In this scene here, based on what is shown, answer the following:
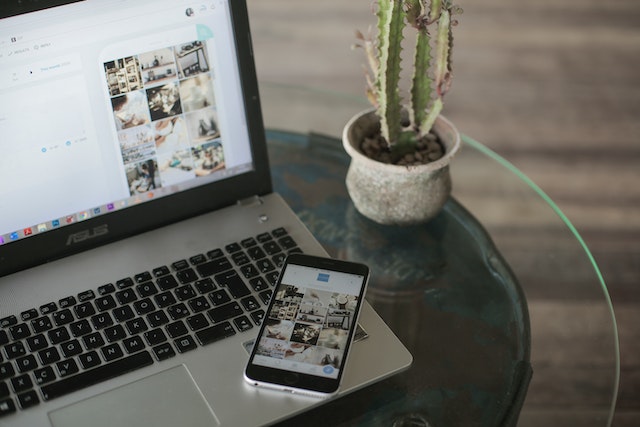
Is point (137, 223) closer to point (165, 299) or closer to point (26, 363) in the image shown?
point (165, 299)

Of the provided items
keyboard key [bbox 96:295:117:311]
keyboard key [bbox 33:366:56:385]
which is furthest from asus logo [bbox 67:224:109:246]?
keyboard key [bbox 33:366:56:385]

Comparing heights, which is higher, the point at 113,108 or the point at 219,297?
the point at 113,108

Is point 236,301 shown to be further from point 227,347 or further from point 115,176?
point 115,176

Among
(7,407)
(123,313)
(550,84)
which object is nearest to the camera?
(7,407)

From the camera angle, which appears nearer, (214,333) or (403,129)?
(214,333)

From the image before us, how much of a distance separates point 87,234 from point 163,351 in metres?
0.23

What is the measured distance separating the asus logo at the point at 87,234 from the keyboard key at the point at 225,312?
21 centimetres

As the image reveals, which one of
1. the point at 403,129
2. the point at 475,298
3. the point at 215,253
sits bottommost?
the point at 475,298

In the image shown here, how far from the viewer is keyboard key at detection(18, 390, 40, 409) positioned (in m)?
0.88

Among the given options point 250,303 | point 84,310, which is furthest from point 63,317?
point 250,303

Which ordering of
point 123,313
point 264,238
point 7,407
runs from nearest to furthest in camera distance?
1. point 7,407
2. point 123,313
3. point 264,238

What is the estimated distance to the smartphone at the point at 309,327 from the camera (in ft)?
2.93

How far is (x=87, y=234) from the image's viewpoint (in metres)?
1.06

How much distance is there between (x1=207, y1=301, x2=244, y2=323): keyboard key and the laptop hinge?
7.6 inches
